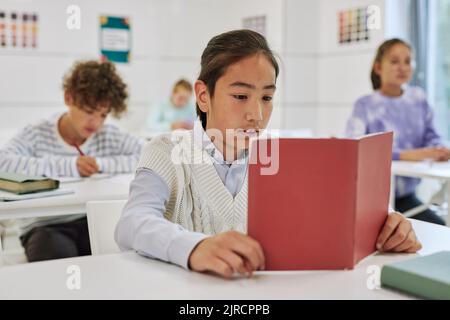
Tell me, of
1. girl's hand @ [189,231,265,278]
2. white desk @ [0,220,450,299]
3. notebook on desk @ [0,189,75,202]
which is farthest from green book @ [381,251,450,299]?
notebook on desk @ [0,189,75,202]

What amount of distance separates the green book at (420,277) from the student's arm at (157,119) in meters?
4.48

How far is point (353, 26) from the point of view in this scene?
17.0 feet

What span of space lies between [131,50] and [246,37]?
13.9ft

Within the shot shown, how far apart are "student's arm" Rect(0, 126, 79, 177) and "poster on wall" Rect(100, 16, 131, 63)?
286cm

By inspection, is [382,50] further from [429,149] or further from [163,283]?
[163,283]

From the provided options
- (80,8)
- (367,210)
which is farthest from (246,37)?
(80,8)

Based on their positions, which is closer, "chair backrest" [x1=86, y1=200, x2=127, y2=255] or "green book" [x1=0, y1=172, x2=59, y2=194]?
"chair backrest" [x1=86, y1=200, x2=127, y2=255]

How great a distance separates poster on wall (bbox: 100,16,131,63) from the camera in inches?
208

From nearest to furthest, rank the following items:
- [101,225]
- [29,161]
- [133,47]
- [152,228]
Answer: [152,228] < [101,225] < [29,161] < [133,47]

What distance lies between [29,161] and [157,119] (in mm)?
3137

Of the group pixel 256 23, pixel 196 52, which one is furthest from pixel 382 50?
pixel 196 52

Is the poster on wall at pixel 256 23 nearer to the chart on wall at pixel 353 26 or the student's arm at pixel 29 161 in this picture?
the chart on wall at pixel 353 26

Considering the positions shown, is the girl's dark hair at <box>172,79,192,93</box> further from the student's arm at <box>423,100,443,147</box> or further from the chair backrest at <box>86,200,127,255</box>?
the chair backrest at <box>86,200,127,255</box>

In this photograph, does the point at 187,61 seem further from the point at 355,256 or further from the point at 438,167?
the point at 355,256
